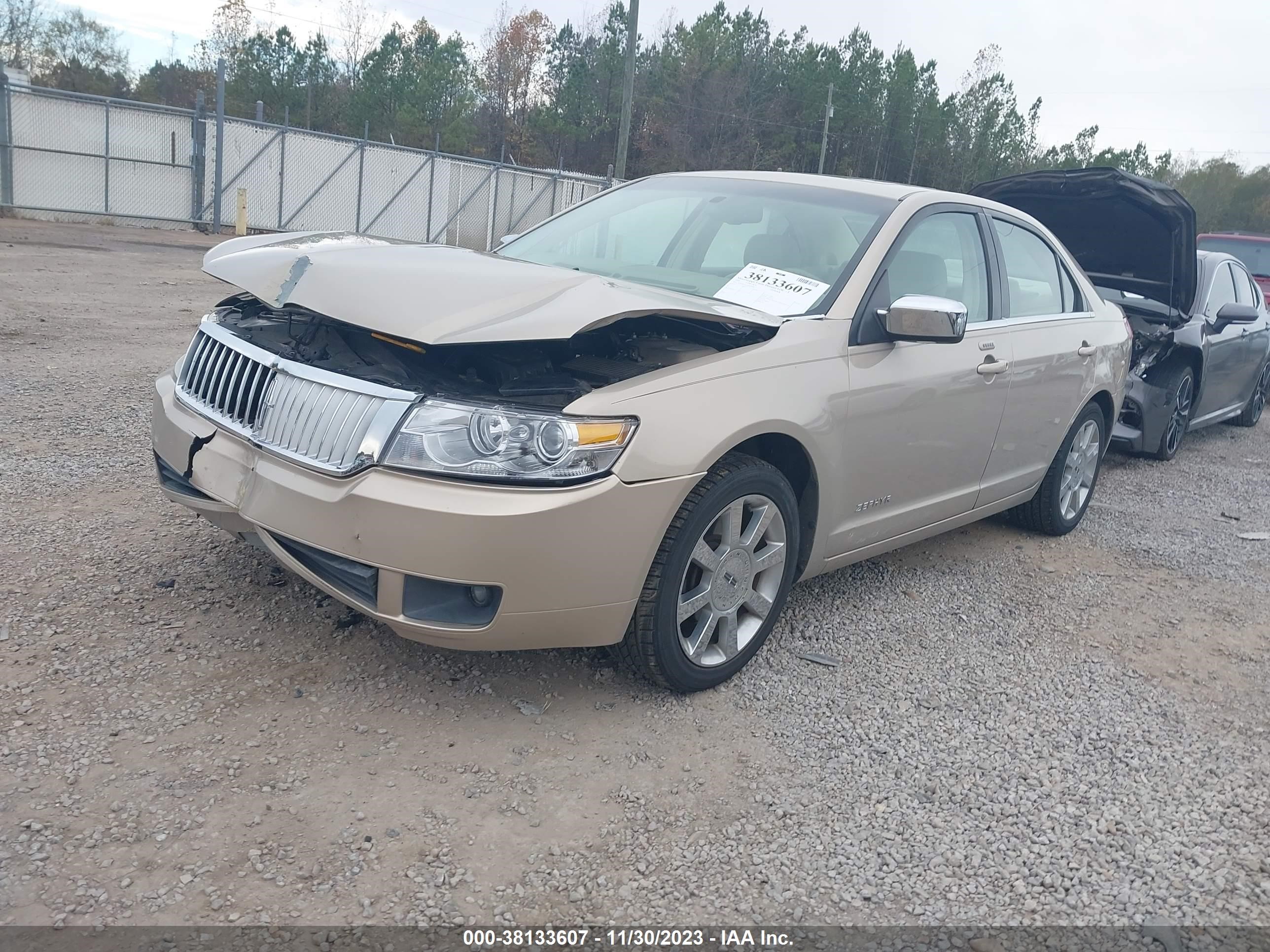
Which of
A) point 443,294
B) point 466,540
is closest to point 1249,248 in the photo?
point 443,294

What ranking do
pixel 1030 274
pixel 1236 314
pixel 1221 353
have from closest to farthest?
pixel 1030 274 → pixel 1236 314 → pixel 1221 353

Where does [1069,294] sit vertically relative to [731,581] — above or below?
above

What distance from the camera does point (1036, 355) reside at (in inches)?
180

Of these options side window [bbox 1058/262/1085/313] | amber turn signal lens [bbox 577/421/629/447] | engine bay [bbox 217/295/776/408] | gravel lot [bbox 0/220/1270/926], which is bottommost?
gravel lot [bbox 0/220/1270/926]

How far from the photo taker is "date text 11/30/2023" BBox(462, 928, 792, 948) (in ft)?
7.09

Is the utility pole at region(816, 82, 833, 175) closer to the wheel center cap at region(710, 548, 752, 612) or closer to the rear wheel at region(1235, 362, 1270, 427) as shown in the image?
the rear wheel at region(1235, 362, 1270, 427)

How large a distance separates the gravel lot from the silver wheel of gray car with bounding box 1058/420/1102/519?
899mm

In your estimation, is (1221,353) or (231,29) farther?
(231,29)

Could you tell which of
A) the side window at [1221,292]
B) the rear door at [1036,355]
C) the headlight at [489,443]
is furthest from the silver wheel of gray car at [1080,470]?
the headlight at [489,443]

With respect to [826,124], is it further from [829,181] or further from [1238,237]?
[829,181]

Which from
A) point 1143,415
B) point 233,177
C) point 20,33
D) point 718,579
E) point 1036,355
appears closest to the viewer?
point 718,579

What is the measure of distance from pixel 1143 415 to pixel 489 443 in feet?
20.4

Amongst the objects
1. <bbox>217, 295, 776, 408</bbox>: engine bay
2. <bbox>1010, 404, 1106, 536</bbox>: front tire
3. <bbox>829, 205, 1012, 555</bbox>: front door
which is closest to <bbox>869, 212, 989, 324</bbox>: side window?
<bbox>829, 205, 1012, 555</bbox>: front door

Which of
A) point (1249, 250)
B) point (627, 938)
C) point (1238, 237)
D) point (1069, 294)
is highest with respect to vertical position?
point (1238, 237)
